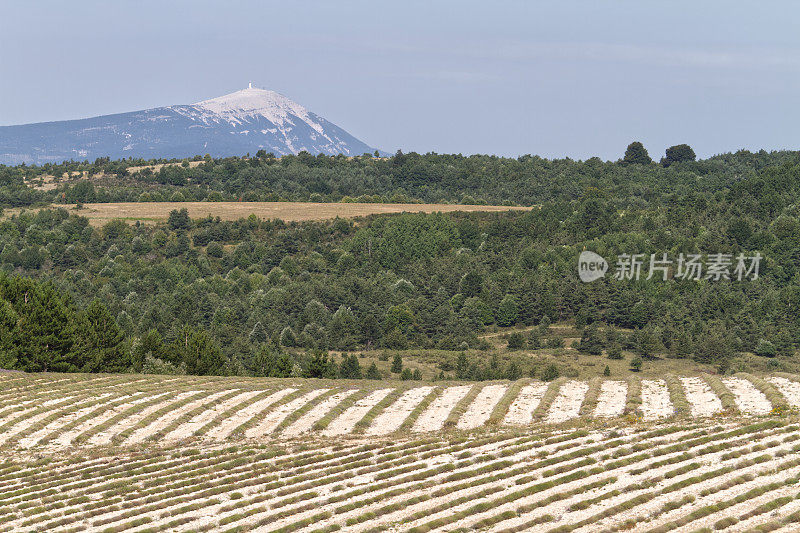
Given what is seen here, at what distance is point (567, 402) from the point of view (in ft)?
123

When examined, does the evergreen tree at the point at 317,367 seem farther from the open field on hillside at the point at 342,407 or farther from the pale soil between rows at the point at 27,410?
the pale soil between rows at the point at 27,410

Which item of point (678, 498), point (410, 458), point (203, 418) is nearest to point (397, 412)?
point (203, 418)

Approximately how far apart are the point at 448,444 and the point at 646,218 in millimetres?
115575

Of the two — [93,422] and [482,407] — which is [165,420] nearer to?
[93,422]

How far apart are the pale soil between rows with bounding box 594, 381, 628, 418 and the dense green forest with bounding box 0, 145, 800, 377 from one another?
85.1ft

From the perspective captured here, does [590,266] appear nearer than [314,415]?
No

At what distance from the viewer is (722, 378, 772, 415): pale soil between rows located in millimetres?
32844

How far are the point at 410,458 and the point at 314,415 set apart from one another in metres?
10.2

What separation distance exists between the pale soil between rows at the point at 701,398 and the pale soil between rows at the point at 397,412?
1186 cm

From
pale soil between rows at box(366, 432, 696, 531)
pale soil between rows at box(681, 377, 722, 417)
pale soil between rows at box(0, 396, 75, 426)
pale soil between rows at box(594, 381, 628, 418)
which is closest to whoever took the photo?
pale soil between rows at box(366, 432, 696, 531)

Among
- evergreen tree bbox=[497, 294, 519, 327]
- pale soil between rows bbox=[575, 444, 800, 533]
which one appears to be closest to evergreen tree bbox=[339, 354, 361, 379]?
evergreen tree bbox=[497, 294, 519, 327]

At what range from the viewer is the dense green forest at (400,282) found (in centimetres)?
9131

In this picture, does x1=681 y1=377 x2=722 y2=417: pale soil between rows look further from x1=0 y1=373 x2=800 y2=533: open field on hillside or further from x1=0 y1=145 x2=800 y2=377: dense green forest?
x1=0 y1=145 x2=800 y2=377: dense green forest

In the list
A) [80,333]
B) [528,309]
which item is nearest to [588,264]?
[528,309]
